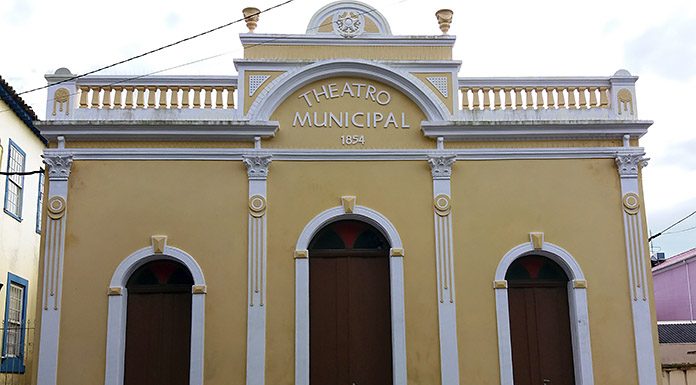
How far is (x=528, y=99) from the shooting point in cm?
1470

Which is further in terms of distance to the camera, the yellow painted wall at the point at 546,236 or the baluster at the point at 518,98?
the baluster at the point at 518,98

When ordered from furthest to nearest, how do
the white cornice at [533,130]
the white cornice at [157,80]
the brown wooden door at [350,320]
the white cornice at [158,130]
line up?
the white cornice at [157,80]
the white cornice at [533,130]
the white cornice at [158,130]
the brown wooden door at [350,320]

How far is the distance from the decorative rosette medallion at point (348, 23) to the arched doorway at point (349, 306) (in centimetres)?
338

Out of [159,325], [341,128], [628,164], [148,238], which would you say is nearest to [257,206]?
[148,238]

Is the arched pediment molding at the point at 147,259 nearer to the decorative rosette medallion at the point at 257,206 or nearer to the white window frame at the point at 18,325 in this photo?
the decorative rosette medallion at the point at 257,206

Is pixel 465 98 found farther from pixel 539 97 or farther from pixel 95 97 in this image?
pixel 95 97

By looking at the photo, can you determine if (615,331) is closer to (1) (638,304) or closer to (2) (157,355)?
(1) (638,304)

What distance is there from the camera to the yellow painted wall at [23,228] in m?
17.5

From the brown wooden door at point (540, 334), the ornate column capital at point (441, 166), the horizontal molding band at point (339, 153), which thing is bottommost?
the brown wooden door at point (540, 334)

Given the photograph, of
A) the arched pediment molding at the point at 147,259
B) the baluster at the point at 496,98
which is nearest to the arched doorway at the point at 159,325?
the arched pediment molding at the point at 147,259

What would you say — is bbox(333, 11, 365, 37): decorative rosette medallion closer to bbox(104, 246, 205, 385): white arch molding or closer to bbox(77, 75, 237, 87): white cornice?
bbox(77, 75, 237, 87): white cornice

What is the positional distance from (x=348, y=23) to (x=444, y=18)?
1.74 meters

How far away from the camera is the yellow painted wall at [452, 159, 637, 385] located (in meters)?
13.6

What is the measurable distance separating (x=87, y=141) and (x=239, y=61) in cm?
292
